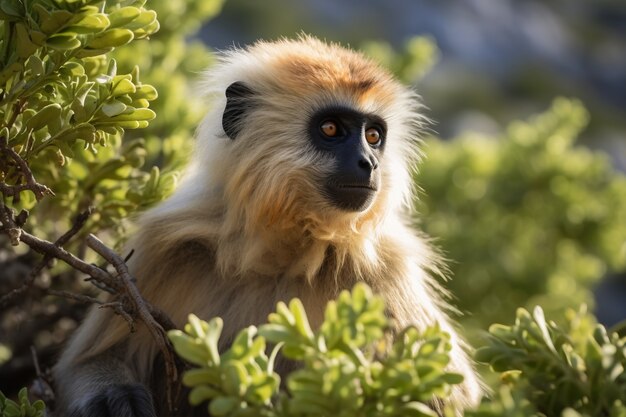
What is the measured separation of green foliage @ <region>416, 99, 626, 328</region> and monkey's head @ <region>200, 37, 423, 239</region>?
3.51m

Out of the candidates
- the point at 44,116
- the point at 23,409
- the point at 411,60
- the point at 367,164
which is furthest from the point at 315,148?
the point at 411,60

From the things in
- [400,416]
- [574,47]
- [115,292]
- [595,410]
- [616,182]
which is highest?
[574,47]

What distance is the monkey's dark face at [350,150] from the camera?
4.52 m

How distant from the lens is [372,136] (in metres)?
4.96

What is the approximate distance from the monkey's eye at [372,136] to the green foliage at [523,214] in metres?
3.48

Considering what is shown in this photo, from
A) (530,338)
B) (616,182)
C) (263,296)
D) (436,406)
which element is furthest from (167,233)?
(616,182)

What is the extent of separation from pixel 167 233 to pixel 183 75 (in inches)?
117

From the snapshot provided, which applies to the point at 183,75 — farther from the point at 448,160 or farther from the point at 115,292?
the point at 115,292

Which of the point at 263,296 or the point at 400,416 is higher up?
the point at 400,416

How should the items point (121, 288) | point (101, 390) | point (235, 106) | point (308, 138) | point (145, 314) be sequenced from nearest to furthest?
point (145, 314) → point (121, 288) → point (101, 390) → point (308, 138) → point (235, 106)

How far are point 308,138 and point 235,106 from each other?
0.45 m

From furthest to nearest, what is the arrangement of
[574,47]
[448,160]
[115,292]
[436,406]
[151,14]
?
1. [574,47]
2. [448,160]
3. [436,406]
4. [115,292]
5. [151,14]

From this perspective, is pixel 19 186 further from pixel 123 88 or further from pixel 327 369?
pixel 327 369

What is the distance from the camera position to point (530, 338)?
2.92 metres
